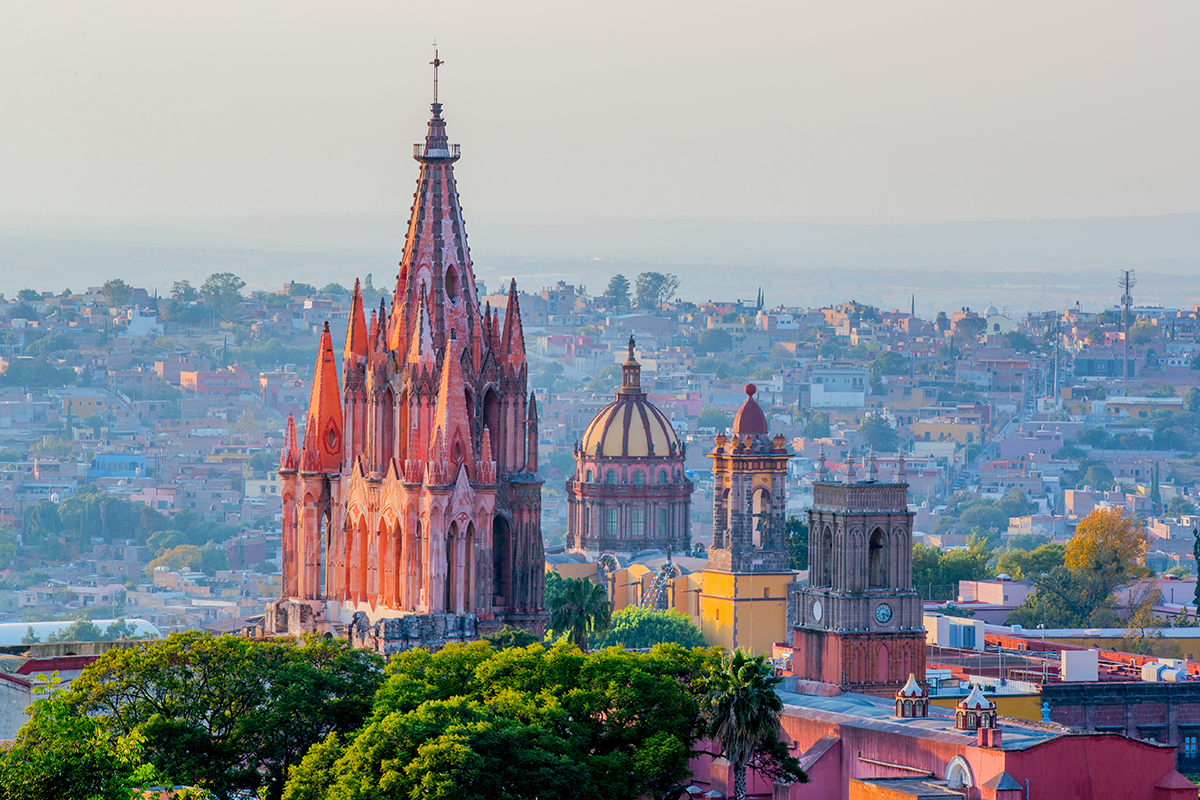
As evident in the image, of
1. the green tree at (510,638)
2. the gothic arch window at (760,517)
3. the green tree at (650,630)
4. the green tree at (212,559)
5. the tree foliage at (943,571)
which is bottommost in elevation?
the green tree at (212,559)

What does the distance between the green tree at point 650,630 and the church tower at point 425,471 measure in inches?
1281

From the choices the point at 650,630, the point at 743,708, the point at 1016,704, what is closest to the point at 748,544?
the point at 650,630

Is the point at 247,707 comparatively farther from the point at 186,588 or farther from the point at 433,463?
the point at 186,588

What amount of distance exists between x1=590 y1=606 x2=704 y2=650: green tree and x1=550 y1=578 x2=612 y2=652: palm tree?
20242mm

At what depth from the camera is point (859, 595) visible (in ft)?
267

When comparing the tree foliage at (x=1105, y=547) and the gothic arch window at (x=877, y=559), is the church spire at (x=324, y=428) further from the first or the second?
the tree foliage at (x=1105, y=547)

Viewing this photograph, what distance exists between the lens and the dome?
Result: 387ft

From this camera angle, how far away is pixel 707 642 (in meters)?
106

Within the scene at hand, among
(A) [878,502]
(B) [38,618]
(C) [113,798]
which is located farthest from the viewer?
(B) [38,618]

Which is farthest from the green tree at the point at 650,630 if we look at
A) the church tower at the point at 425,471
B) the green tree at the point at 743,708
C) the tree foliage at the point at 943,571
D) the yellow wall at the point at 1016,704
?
the green tree at the point at 743,708

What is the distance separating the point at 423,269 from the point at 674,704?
14865 mm

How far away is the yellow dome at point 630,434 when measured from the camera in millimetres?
117812

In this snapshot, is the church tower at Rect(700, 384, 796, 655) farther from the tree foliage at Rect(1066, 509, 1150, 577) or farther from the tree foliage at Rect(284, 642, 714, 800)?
the tree foliage at Rect(284, 642, 714, 800)

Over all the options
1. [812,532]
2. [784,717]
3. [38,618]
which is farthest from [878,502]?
[38,618]
